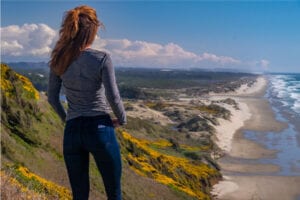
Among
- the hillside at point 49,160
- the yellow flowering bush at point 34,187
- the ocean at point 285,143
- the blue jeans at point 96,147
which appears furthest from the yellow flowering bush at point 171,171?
the blue jeans at point 96,147

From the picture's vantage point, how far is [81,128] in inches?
160

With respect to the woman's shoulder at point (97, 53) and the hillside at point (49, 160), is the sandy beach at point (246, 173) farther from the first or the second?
the woman's shoulder at point (97, 53)

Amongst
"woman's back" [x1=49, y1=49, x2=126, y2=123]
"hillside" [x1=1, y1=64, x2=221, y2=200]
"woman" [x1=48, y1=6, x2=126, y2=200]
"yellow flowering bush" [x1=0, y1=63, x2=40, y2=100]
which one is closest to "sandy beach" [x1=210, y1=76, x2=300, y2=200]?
"hillside" [x1=1, y1=64, x2=221, y2=200]

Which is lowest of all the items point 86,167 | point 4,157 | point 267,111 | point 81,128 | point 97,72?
point 267,111

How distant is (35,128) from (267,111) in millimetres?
66947

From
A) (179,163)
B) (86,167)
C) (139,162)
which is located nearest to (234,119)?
(179,163)

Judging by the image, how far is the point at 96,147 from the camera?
4.01 meters

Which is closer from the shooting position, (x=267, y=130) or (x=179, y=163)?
(x=179, y=163)

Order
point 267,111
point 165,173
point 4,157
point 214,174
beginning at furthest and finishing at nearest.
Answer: point 267,111 → point 214,174 → point 165,173 → point 4,157

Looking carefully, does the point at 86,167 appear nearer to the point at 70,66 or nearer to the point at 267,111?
the point at 70,66

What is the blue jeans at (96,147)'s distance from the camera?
4.01 metres

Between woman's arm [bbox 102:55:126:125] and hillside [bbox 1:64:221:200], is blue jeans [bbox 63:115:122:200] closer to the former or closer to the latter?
woman's arm [bbox 102:55:126:125]

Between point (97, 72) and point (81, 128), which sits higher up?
point (97, 72)

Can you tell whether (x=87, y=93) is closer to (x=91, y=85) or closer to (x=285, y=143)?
(x=91, y=85)
